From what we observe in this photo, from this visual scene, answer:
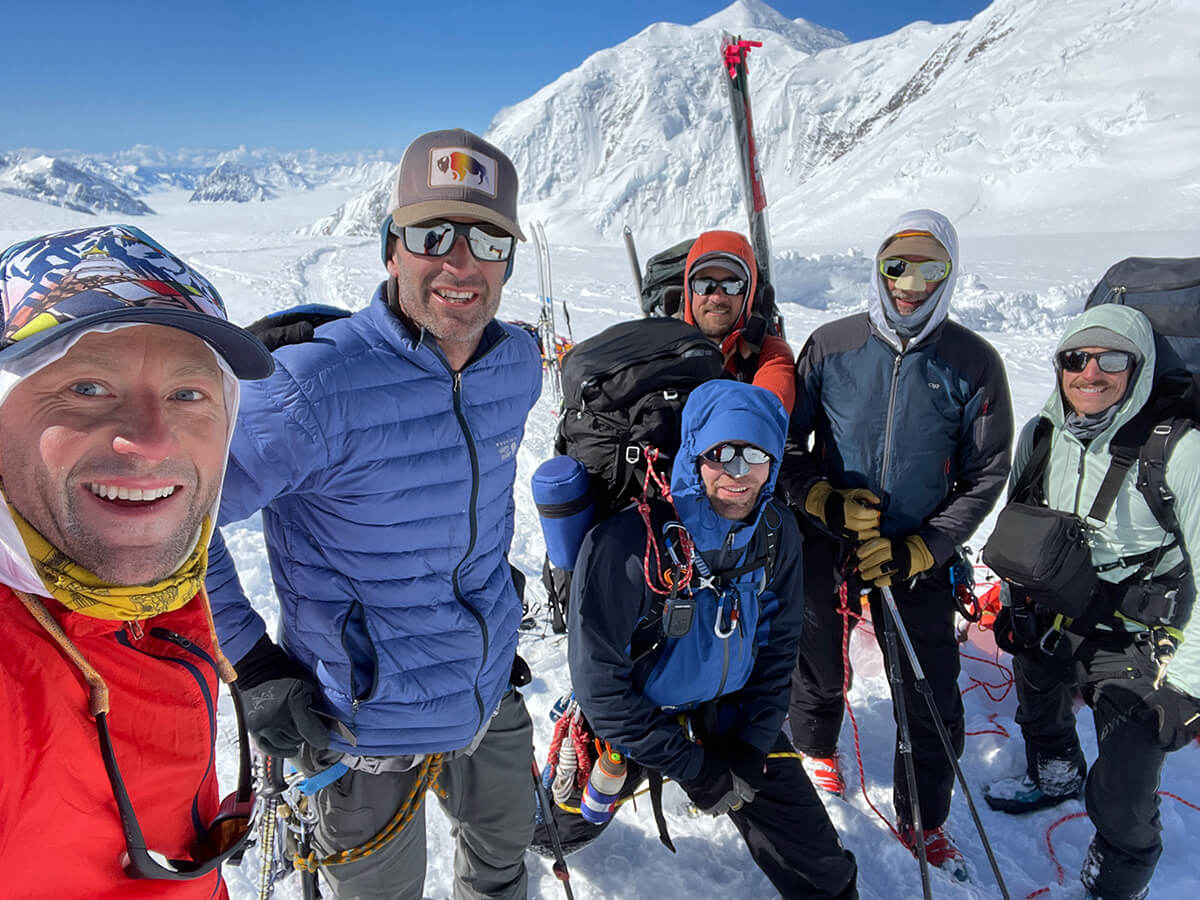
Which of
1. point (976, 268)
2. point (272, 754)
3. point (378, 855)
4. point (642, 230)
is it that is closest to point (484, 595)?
point (272, 754)

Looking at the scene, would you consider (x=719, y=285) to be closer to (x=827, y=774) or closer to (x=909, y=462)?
(x=909, y=462)

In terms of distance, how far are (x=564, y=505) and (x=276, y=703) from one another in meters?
1.10

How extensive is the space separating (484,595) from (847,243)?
27641mm

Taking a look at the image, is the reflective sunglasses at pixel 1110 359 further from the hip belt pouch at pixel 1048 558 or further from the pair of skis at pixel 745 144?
the pair of skis at pixel 745 144

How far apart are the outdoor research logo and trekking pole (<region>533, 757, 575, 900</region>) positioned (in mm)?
2040

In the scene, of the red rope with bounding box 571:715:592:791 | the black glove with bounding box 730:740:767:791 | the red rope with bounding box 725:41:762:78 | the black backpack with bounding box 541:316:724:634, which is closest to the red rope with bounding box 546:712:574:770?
the red rope with bounding box 571:715:592:791

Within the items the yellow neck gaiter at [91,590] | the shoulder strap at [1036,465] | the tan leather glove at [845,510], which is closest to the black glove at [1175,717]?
the shoulder strap at [1036,465]

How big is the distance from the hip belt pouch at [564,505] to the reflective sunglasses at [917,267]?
61.5 inches

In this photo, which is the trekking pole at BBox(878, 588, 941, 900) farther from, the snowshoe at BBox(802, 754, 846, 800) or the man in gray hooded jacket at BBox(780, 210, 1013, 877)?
the snowshoe at BBox(802, 754, 846, 800)

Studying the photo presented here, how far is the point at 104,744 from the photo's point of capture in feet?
3.21

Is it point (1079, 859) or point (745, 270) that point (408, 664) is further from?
point (1079, 859)

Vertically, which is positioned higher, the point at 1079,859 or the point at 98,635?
the point at 98,635

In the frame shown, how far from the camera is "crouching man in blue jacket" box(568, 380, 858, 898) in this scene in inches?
90.8

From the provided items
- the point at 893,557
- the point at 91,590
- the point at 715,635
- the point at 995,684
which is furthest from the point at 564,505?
the point at 995,684
